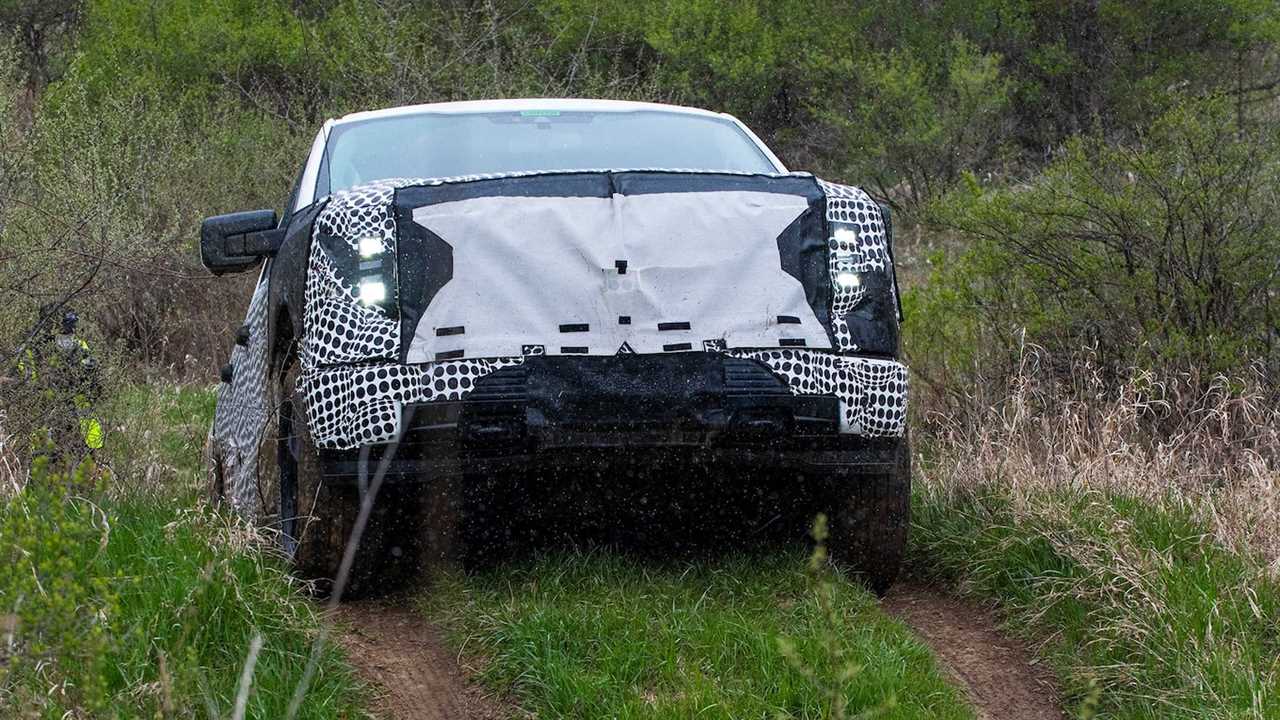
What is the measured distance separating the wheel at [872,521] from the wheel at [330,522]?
1336mm

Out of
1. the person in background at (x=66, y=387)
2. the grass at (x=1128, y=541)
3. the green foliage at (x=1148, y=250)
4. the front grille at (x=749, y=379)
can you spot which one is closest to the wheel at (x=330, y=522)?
the front grille at (x=749, y=379)

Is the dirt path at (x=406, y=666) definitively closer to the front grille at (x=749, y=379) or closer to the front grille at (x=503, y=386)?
the front grille at (x=503, y=386)

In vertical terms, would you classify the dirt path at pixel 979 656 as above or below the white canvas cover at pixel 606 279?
below

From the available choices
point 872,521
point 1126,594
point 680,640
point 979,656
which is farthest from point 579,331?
point 1126,594

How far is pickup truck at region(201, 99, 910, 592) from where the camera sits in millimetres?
3953

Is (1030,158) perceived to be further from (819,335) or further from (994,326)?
(819,335)

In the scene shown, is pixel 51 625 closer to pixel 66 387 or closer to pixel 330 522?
pixel 330 522

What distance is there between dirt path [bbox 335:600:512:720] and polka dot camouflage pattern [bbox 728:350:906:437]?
46.5 inches

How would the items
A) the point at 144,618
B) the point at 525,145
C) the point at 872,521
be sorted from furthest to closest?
the point at 525,145, the point at 872,521, the point at 144,618

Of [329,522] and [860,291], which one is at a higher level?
[860,291]

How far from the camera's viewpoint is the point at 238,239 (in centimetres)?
479

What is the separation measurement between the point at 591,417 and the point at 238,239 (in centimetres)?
150

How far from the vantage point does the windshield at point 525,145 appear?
5180 millimetres

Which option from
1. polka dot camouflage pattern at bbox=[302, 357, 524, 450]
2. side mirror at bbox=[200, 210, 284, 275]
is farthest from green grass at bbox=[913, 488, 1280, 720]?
side mirror at bbox=[200, 210, 284, 275]
